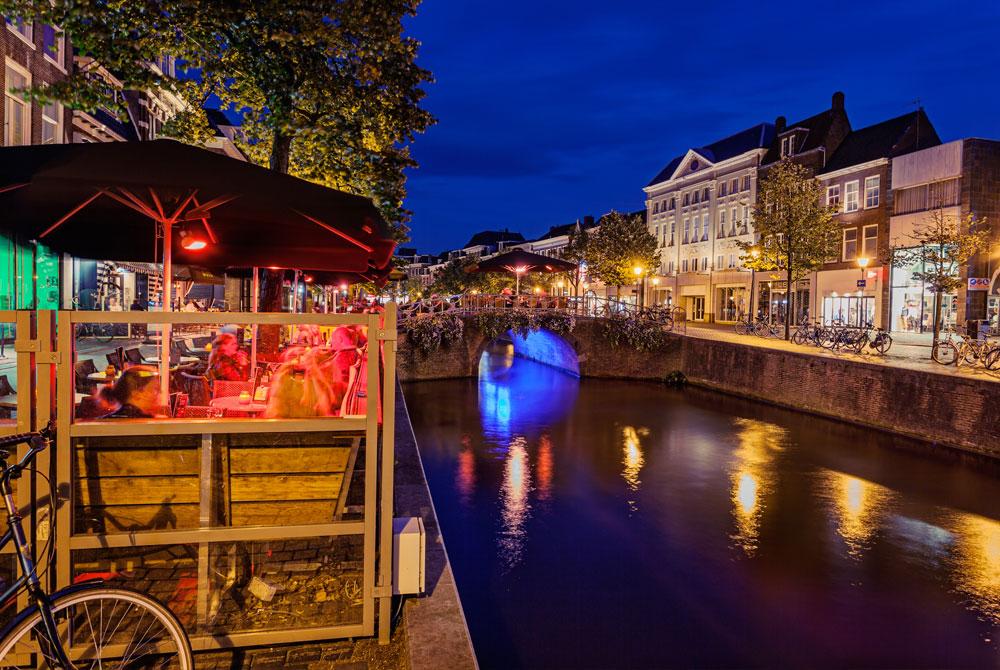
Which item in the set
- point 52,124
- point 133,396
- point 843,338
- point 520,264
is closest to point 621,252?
point 520,264

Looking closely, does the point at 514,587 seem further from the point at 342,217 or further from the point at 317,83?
the point at 317,83

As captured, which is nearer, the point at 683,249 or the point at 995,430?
the point at 995,430

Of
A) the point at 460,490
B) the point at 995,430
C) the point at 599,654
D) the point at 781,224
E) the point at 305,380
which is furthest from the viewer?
the point at 781,224

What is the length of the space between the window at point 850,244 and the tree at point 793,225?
6473 millimetres

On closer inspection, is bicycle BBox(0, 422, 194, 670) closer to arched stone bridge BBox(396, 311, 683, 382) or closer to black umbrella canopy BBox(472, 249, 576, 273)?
black umbrella canopy BBox(472, 249, 576, 273)

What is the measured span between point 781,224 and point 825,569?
22.2 meters

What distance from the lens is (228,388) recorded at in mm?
5773

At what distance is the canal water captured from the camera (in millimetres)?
6859

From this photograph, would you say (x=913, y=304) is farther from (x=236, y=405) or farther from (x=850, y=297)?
(x=236, y=405)

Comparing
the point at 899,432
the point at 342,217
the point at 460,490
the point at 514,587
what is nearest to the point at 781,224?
the point at 899,432

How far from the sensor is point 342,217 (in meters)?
4.50

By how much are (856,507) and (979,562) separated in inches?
99.8

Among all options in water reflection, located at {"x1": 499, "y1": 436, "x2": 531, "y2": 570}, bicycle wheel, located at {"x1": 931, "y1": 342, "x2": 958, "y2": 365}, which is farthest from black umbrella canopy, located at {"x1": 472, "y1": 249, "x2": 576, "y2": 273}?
bicycle wheel, located at {"x1": 931, "y1": 342, "x2": 958, "y2": 365}

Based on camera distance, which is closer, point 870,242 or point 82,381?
point 82,381
